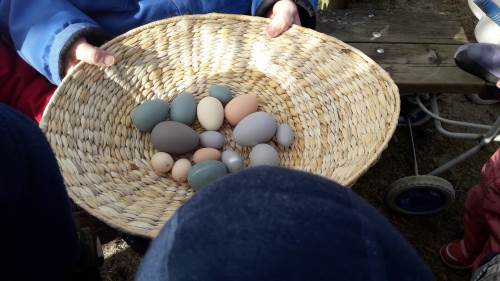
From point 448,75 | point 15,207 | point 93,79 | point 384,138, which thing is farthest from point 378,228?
point 448,75

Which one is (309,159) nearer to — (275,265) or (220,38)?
(220,38)

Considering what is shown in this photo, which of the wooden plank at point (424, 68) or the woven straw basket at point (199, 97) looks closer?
the woven straw basket at point (199, 97)

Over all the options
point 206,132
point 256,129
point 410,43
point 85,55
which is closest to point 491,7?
point 410,43

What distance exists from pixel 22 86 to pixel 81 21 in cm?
22

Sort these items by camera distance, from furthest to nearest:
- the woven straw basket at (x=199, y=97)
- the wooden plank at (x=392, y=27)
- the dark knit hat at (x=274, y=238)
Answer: the wooden plank at (x=392, y=27)
the woven straw basket at (x=199, y=97)
the dark knit hat at (x=274, y=238)

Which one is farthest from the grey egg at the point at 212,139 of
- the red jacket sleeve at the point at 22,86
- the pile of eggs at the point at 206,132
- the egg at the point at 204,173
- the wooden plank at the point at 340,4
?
the wooden plank at the point at 340,4

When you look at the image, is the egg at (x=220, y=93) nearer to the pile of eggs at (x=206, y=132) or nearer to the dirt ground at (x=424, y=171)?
the pile of eggs at (x=206, y=132)

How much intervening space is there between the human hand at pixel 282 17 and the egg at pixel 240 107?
0.50 ft

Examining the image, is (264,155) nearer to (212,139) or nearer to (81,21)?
(212,139)

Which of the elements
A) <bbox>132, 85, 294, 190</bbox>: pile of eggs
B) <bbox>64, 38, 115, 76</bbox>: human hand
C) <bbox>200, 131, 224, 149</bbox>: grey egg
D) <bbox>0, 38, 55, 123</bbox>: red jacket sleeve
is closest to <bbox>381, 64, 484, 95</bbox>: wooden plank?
<bbox>132, 85, 294, 190</bbox>: pile of eggs

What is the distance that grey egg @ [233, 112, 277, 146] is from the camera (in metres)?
1.04

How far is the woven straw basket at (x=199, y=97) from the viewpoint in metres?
0.89

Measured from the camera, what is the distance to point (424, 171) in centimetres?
153

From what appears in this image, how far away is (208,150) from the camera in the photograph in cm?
104
